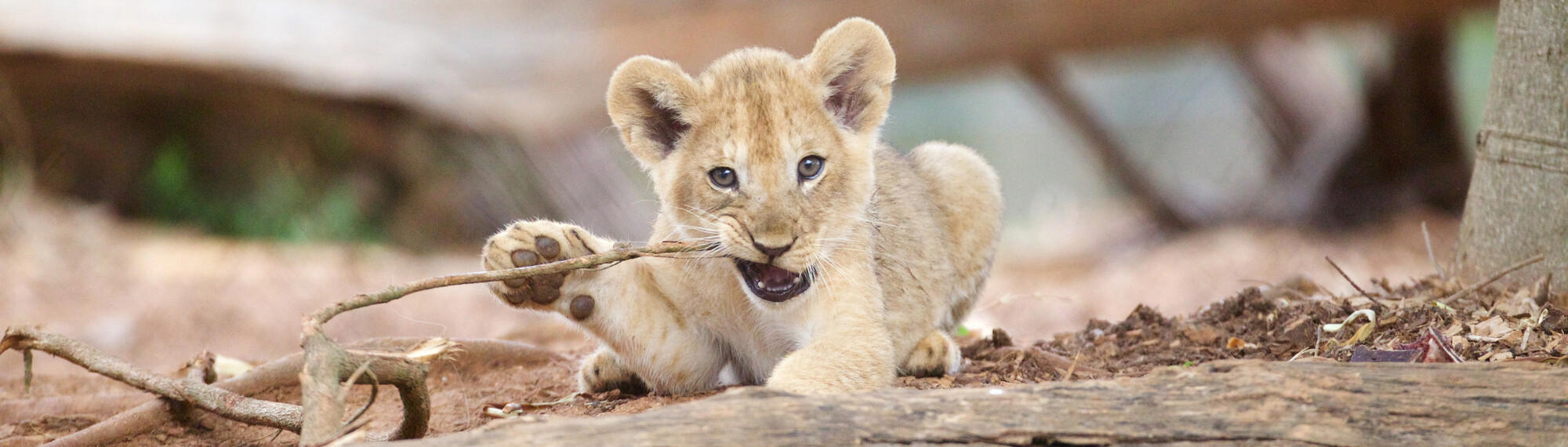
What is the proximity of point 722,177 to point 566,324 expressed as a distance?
2.74 feet

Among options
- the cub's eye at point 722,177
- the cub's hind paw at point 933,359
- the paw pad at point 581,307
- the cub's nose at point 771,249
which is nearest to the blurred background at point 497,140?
the cub's hind paw at point 933,359

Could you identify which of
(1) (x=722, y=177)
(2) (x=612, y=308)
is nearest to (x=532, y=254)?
(2) (x=612, y=308)

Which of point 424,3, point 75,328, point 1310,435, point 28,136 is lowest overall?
point 1310,435

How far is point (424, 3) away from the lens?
10.4 meters

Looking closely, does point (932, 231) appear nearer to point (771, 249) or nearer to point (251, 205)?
point (771, 249)

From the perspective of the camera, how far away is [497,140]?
10.8m

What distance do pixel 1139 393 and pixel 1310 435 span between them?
1.24 feet

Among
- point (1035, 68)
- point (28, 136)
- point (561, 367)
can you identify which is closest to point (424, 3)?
point (28, 136)

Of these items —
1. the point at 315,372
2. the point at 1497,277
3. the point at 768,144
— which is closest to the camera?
the point at 315,372

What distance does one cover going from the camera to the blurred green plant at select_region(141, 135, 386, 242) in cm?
995

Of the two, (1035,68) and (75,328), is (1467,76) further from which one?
(75,328)

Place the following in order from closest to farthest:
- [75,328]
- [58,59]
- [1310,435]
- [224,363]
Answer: [1310,435]
[224,363]
[75,328]
[58,59]

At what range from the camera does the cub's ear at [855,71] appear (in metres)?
3.81

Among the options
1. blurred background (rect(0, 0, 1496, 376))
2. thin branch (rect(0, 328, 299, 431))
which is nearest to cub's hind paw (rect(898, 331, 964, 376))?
thin branch (rect(0, 328, 299, 431))
